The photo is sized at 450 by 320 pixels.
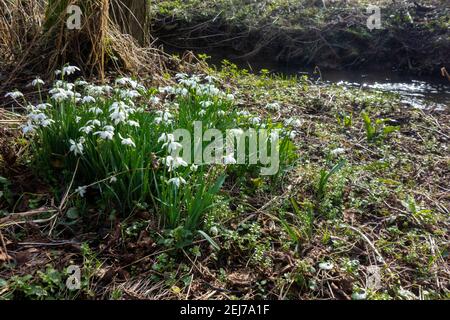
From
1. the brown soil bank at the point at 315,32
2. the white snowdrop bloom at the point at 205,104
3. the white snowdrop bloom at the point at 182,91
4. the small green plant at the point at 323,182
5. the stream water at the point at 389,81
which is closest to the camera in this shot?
the small green plant at the point at 323,182

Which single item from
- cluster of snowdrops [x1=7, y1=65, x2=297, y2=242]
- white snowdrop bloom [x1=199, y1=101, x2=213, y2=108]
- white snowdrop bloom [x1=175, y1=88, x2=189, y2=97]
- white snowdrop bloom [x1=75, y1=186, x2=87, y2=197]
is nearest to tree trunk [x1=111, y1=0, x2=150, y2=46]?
white snowdrop bloom [x1=175, y1=88, x2=189, y2=97]

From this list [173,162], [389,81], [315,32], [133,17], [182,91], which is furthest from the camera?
[315,32]

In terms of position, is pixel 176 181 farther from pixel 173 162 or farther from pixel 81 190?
pixel 81 190

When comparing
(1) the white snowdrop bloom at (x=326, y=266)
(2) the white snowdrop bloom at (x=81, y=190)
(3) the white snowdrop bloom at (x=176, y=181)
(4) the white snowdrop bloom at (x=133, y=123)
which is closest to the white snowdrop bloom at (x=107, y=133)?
(4) the white snowdrop bloom at (x=133, y=123)

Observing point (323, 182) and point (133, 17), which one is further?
point (133, 17)

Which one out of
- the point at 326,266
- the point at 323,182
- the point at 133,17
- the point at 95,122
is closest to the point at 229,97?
the point at 323,182

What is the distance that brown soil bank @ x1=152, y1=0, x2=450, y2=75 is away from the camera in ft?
25.5

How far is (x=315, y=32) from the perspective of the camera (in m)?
8.16

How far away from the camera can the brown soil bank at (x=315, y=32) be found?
7785mm

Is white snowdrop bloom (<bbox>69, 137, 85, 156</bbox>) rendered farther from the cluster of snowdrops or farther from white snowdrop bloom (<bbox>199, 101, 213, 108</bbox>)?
white snowdrop bloom (<bbox>199, 101, 213, 108</bbox>)

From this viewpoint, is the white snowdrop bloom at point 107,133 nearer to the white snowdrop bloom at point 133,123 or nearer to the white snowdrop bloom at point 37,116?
the white snowdrop bloom at point 133,123

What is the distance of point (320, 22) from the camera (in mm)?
8312

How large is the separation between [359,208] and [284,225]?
2.62 feet
